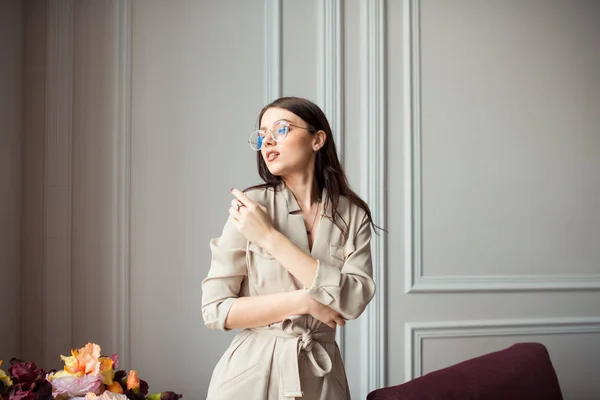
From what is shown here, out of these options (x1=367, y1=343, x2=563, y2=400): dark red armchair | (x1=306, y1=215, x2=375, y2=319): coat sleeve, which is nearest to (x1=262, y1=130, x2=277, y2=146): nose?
(x1=306, y1=215, x2=375, y2=319): coat sleeve

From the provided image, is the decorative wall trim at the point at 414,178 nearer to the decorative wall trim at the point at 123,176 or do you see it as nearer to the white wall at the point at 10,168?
the decorative wall trim at the point at 123,176

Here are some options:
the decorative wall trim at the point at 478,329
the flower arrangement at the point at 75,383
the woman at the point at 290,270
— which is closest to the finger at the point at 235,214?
the woman at the point at 290,270

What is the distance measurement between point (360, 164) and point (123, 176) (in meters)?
1.01

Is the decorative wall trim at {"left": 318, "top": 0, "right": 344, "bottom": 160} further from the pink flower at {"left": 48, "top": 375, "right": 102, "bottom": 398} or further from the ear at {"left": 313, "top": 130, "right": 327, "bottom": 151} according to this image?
the pink flower at {"left": 48, "top": 375, "right": 102, "bottom": 398}

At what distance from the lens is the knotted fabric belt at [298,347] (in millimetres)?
1215

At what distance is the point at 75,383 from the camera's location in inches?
43.8

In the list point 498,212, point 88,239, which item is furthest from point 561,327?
point 88,239

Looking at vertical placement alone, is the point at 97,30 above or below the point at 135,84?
above

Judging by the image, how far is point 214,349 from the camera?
2.49 metres

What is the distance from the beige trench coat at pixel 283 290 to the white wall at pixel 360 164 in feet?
4.00

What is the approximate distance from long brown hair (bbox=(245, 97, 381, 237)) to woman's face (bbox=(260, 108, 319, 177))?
0.05ft

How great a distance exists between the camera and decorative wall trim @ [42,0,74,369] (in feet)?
7.66

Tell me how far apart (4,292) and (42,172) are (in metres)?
0.48

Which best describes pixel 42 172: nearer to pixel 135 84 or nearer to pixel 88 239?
pixel 88 239
